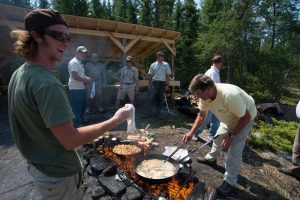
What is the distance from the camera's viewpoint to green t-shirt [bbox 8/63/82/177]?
56.3 inches

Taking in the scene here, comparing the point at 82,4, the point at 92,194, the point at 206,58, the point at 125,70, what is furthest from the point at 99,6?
the point at 92,194

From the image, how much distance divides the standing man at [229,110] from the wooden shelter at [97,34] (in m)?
6.65

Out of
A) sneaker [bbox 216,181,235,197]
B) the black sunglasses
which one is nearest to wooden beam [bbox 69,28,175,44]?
sneaker [bbox 216,181,235,197]

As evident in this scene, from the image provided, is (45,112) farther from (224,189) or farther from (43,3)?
(43,3)

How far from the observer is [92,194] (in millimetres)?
3852

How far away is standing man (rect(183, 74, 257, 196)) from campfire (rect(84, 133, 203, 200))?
676 millimetres

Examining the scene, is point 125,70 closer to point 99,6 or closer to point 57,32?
point 57,32

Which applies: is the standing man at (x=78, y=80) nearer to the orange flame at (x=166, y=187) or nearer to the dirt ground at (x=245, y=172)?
the dirt ground at (x=245, y=172)

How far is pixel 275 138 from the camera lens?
7.82 metres

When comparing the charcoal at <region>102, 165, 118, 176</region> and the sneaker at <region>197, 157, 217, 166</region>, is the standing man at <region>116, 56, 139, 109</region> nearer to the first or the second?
the sneaker at <region>197, 157, 217, 166</region>

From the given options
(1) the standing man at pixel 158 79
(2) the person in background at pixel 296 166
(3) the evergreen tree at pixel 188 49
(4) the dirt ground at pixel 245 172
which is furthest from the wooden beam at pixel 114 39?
(3) the evergreen tree at pixel 188 49

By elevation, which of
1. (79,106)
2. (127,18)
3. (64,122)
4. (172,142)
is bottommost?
(172,142)

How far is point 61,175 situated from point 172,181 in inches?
100.0

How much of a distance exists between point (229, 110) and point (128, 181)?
6.39 ft
